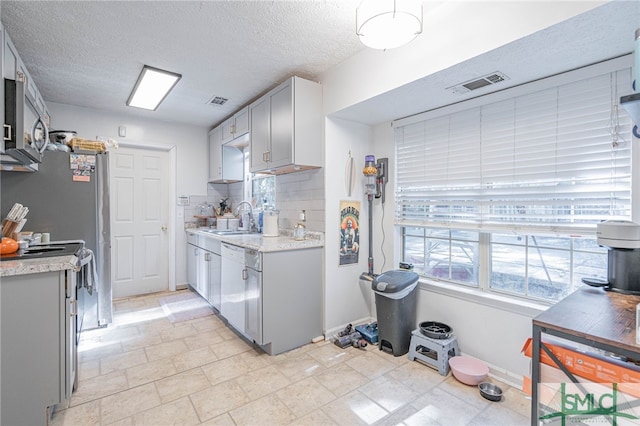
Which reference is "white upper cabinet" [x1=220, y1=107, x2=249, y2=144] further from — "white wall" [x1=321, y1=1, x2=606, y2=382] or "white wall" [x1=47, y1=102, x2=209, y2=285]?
"white wall" [x1=321, y1=1, x2=606, y2=382]

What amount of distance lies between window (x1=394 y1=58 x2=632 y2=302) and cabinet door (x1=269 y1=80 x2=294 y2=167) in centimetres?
110


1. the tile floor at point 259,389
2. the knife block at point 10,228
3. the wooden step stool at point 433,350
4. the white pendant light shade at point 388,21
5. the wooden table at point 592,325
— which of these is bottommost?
the tile floor at point 259,389

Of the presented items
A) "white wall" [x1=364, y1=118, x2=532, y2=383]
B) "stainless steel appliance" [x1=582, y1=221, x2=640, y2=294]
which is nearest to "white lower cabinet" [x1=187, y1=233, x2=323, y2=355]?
"white wall" [x1=364, y1=118, x2=532, y2=383]

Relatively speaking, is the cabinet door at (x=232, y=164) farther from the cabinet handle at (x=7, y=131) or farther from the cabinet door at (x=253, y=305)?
the cabinet handle at (x=7, y=131)

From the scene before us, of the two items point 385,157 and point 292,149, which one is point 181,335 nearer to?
point 292,149

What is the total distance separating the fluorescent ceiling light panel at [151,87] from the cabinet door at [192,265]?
1.92 m

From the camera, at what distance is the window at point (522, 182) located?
1793 millimetres

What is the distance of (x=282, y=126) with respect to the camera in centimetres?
289

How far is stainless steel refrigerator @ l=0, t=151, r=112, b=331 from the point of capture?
8.93 ft

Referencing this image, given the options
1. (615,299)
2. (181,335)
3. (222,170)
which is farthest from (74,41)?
(615,299)

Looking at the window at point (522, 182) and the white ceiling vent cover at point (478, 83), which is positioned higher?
the white ceiling vent cover at point (478, 83)

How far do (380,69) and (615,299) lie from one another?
2021mm

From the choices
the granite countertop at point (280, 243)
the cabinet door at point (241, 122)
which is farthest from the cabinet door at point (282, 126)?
the granite countertop at point (280, 243)

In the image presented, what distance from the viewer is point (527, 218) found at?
6.89 feet
